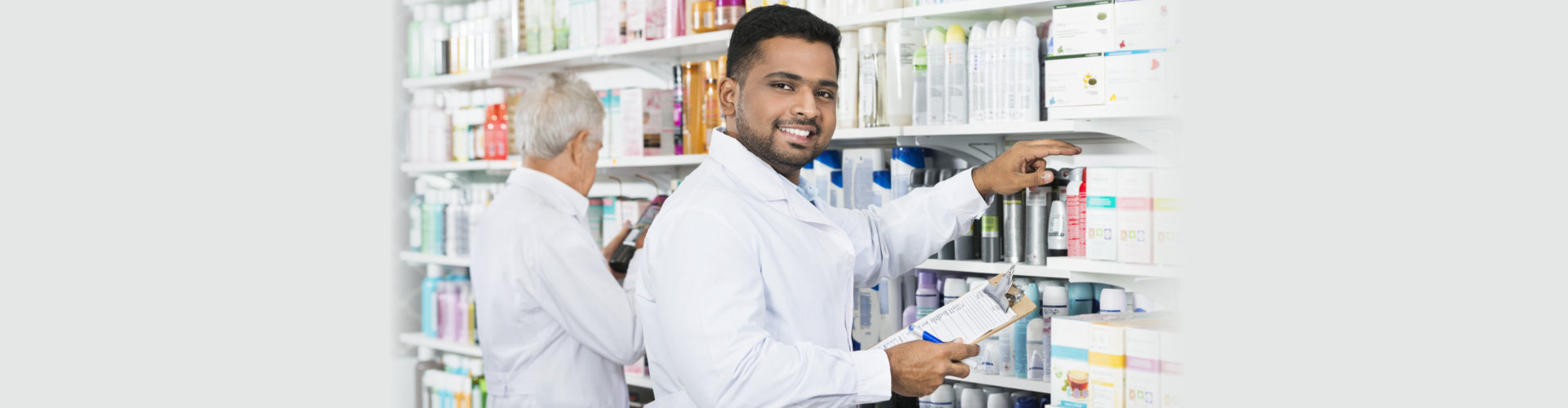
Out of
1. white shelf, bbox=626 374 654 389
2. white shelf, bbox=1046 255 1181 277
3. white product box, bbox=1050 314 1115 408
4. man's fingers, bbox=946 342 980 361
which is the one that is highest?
white shelf, bbox=1046 255 1181 277

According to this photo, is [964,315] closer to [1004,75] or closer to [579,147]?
[1004,75]

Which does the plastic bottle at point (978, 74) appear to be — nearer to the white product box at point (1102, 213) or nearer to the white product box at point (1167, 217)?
the white product box at point (1102, 213)

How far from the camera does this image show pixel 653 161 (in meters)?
3.59

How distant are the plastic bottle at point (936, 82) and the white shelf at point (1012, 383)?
62cm

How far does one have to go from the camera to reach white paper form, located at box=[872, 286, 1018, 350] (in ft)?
6.80

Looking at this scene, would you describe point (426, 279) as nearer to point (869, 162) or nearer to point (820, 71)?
point (869, 162)

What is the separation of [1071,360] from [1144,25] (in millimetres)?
698

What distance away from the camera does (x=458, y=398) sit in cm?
459

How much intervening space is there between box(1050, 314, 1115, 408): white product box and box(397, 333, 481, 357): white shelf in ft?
8.83

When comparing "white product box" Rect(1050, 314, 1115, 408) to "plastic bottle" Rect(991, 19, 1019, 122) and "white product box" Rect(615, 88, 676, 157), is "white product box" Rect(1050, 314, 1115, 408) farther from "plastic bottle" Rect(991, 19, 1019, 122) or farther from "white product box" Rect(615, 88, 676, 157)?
"white product box" Rect(615, 88, 676, 157)

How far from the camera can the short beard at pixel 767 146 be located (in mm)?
2096

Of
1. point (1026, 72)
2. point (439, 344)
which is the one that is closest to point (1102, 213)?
point (1026, 72)

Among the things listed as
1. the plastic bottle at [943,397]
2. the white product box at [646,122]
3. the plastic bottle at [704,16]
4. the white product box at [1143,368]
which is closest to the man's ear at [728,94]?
the white product box at [1143,368]

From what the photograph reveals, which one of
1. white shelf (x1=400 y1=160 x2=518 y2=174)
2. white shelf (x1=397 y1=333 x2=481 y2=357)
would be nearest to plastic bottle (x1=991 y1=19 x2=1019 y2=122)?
white shelf (x1=400 y1=160 x2=518 y2=174)
